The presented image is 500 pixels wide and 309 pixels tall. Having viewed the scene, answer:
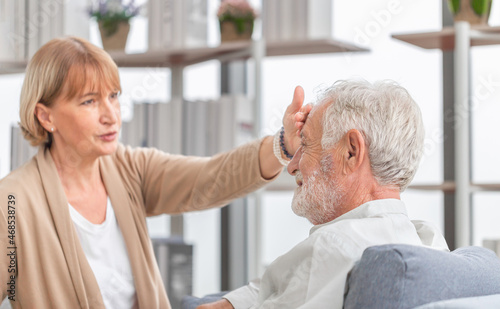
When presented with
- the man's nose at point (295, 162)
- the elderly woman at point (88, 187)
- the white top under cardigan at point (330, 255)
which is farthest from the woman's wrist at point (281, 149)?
the white top under cardigan at point (330, 255)

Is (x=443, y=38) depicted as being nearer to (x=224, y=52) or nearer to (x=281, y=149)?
(x=224, y=52)

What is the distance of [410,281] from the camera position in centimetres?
120

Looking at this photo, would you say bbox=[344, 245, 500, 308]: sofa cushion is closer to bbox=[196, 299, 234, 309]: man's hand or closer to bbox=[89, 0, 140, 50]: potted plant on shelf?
bbox=[196, 299, 234, 309]: man's hand

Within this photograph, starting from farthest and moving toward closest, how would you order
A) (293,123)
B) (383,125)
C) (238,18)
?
(238,18) < (293,123) < (383,125)

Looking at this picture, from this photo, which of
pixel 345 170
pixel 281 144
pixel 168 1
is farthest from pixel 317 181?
pixel 168 1

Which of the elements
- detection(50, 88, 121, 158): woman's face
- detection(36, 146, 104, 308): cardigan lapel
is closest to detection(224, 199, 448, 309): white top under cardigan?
detection(36, 146, 104, 308): cardigan lapel

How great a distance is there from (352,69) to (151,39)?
0.98 m

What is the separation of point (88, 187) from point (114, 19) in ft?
4.98

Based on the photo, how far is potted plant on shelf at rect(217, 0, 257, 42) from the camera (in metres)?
3.16

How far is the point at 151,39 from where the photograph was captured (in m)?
3.31

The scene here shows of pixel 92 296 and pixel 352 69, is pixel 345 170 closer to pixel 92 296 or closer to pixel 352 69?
pixel 92 296

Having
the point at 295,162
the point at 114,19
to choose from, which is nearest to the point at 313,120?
the point at 295,162

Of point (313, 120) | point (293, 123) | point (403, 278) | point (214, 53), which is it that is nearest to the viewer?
point (403, 278)

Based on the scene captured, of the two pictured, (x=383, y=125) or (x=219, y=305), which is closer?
(x=383, y=125)
